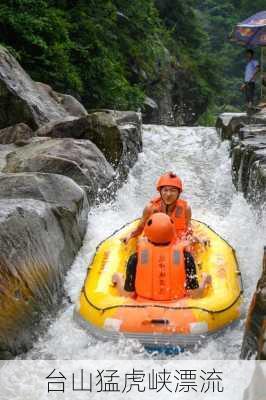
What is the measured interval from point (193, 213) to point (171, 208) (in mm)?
2748

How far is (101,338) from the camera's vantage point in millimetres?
5082

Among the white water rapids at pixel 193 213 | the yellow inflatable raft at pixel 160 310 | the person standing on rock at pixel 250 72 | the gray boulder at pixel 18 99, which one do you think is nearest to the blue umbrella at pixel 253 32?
the person standing on rock at pixel 250 72

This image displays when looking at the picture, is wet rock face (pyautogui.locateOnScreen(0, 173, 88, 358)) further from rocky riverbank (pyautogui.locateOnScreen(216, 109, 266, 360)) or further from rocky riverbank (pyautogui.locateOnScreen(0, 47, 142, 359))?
rocky riverbank (pyautogui.locateOnScreen(216, 109, 266, 360))

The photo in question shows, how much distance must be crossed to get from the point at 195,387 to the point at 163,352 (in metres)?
0.72

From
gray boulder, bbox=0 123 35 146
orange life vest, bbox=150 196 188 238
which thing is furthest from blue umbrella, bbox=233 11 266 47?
orange life vest, bbox=150 196 188 238

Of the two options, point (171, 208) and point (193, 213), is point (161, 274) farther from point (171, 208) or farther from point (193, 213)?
point (193, 213)

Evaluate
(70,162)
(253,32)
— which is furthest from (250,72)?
(70,162)

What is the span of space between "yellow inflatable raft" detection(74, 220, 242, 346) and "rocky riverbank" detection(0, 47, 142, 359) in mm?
494

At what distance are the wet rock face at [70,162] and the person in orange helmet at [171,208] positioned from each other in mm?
1781

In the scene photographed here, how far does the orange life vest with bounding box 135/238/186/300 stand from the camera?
5293mm

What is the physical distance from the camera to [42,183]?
22.0 feet

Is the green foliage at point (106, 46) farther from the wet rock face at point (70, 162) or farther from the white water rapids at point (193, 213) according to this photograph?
the wet rock face at point (70, 162)

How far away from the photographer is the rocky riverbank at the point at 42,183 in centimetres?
503

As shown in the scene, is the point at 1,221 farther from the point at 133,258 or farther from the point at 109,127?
the point at 109,127
